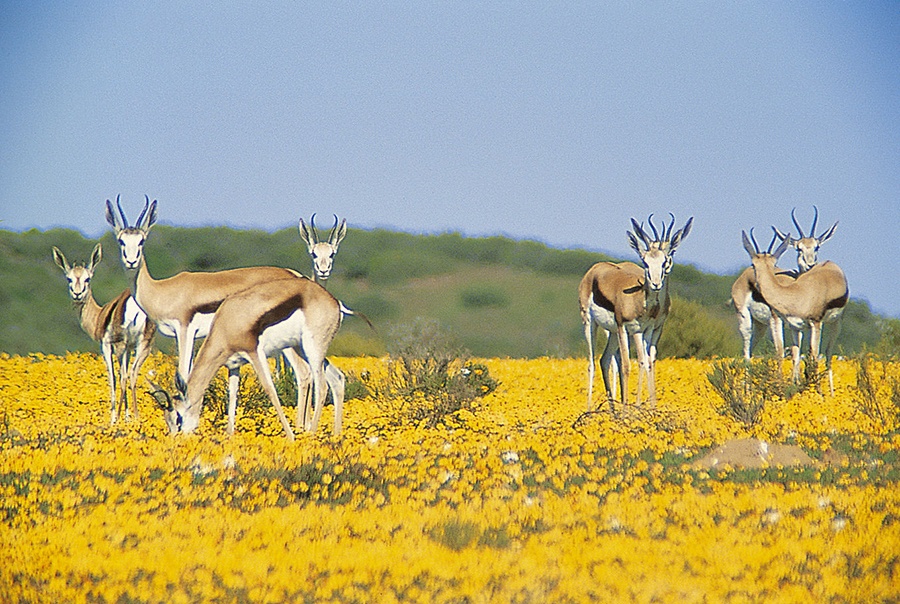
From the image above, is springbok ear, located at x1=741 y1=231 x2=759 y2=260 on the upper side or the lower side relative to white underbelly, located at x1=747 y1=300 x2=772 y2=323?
upper

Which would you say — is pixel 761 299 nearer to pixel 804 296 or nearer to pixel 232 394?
pixel 804 296

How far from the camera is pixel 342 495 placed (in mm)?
7801

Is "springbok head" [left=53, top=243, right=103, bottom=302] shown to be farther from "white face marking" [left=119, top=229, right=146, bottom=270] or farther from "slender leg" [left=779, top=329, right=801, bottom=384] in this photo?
"slender leg" [left=779, top=329, right=801, bottom=384]

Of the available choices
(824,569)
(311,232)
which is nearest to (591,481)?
(824,569)

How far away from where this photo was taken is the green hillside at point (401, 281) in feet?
166

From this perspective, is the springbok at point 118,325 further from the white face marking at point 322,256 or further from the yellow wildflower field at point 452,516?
the yellow wildflower field at point 452,516

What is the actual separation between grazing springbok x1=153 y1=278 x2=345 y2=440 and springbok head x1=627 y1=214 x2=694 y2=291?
13.8 ft

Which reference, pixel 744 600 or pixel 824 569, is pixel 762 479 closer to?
pixel 824 569

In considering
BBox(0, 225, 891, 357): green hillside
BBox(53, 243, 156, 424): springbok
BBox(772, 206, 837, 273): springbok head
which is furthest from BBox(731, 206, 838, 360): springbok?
BBox(0, 225, 891, 357): green hillside

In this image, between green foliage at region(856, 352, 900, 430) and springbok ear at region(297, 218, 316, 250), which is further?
springbok ear at region(297, 218, 316, 250)

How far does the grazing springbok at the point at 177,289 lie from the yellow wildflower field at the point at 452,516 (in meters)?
1.24

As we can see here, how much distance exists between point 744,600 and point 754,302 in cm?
1281

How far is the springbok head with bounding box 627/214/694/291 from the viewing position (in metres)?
13.1

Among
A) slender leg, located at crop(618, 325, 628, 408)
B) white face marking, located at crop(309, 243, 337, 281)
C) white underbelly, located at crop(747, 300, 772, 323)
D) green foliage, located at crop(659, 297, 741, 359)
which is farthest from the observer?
green foliage, located at crop(659, 297, 741, 359)
